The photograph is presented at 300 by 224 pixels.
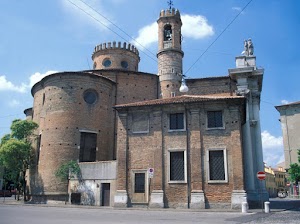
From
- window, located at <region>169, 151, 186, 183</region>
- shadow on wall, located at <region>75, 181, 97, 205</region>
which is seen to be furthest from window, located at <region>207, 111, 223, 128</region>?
shadow on wall, located at <region>75, 181, 97, 205</region>

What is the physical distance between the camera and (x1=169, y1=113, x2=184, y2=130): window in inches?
800

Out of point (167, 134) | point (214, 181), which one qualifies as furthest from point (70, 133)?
point (214, 181)

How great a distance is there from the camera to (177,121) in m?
20.5

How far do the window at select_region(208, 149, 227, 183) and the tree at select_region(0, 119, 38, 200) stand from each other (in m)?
17.3

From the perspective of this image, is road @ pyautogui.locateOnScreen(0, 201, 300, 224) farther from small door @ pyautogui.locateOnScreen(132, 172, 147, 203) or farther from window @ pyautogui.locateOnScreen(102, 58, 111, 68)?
window @ pyautogui.locateOnScreen(102, 58, 111, 68)

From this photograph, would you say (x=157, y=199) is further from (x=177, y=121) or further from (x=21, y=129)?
(x=21, y=129)

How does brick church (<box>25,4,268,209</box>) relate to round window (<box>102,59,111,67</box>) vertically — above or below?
below

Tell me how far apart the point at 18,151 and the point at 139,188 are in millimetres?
13274

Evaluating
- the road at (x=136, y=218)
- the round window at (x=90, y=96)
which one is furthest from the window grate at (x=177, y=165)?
the round window at (x=90, y=96)

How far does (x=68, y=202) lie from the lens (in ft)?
78.9

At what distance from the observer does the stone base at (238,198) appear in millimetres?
17659

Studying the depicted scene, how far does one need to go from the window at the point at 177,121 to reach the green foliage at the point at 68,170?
850 cm

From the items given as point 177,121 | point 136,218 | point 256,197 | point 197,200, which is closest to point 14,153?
point 177,121

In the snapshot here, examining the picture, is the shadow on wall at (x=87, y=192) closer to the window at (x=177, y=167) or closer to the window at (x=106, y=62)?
the window at (x=177, y=167)
